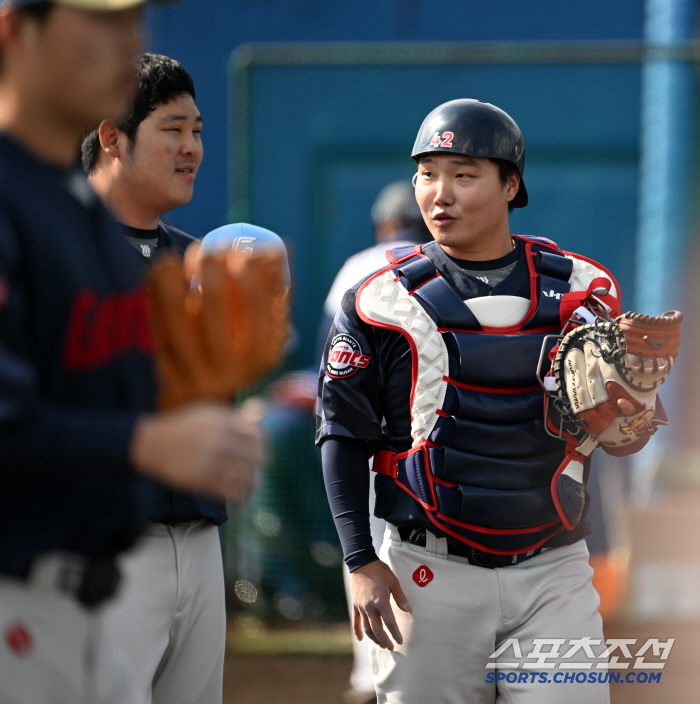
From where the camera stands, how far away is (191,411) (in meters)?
1.33

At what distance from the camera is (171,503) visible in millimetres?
2352

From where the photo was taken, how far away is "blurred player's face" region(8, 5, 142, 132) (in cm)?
138

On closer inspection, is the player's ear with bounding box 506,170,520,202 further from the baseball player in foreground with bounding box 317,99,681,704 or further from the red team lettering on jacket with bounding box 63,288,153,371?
the red team lettering on jacket with bounding box 63,288,153,371

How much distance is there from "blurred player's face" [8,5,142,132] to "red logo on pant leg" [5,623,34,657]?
2.54 ft

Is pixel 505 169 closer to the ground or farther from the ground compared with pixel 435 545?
farther from the ground

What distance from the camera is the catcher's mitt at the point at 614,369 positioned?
226 cm

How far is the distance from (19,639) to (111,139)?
152 cm

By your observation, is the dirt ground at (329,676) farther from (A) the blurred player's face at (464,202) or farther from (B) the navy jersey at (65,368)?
(B) the navy jersey at (65,368)

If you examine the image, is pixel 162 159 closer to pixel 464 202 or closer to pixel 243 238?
pixel 243 238

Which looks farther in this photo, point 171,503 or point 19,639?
point 171,503

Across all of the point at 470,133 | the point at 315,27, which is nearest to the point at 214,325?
the point at 470,133

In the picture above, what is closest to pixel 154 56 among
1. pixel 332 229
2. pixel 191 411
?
pixel 191 411

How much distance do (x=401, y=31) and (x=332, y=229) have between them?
4.75 feet

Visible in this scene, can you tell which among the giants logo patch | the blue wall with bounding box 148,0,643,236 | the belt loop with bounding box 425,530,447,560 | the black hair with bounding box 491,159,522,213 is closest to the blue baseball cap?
the giants logo patch
